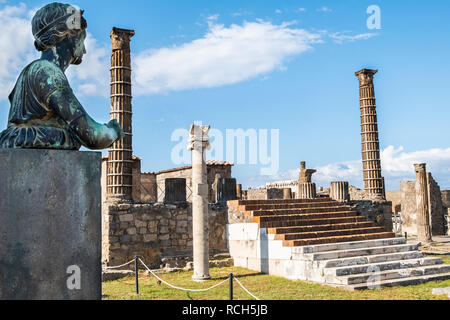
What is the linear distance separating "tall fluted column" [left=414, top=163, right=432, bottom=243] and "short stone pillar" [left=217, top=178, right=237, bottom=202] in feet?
34.5

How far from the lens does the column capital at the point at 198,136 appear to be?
37.6 feet

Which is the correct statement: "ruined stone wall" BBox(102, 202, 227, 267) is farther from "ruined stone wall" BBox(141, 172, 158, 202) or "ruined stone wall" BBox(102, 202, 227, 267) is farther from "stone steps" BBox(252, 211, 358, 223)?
"ruined stone wall" BBox(141, 172, 158, 202)

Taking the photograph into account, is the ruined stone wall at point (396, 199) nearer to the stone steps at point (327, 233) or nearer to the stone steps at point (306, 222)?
the stone steps at point (306, 222)

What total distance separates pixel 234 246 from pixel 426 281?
549 cm

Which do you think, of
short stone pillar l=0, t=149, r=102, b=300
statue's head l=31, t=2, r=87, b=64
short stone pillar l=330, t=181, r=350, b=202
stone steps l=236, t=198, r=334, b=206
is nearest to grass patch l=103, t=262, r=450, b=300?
stone steps l=236, t=198, r=334, b=206

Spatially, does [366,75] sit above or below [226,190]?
above

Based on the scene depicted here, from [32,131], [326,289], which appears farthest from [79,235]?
[326,289]

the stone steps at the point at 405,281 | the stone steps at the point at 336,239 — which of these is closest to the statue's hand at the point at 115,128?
the stone steps at the point at 405,281

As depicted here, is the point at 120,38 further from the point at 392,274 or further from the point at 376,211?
the point at 376,211

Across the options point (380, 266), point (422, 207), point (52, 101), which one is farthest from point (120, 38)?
point (422, 207)

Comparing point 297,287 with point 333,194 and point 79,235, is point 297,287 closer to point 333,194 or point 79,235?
point 333,194

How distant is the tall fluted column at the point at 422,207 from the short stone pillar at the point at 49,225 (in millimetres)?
20242

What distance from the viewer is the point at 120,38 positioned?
560 inches

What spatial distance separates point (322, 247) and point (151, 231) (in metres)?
5.13
